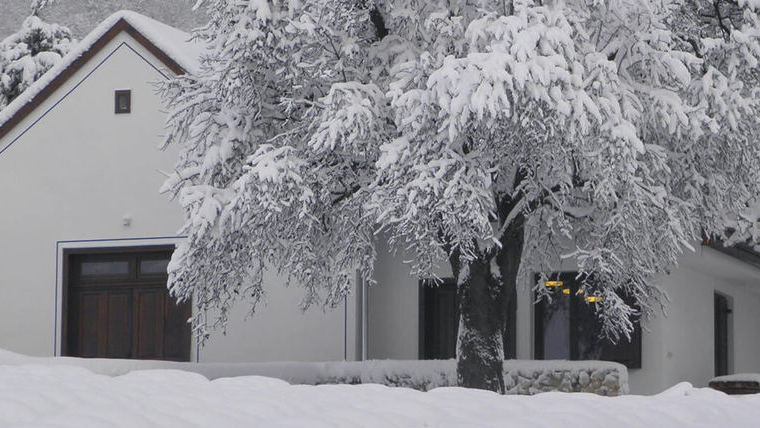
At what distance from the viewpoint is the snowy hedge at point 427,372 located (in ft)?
60.3

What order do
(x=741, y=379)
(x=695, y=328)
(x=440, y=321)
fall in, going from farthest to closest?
(x=695, y=328), (x=440, y=321), (x=741, y=379)

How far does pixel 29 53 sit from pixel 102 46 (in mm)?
14902

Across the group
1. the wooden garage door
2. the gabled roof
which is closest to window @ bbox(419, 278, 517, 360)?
the wooden garage door

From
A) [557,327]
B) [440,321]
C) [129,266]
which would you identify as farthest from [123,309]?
[557,327]

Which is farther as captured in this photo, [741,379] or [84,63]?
[84,63]

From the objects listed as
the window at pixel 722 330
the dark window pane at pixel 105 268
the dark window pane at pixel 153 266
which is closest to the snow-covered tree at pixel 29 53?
the dark window pane at pixel 105 268

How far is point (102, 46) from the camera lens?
22469 millimetres

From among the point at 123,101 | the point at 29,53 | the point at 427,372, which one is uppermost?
the point at 29,53

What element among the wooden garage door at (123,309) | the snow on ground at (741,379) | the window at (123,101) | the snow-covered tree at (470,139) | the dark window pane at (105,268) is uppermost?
the window at (123,101)

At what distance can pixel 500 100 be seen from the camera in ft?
43.6

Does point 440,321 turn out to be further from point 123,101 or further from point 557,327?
point 123,101

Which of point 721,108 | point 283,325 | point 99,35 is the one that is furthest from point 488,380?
point 99,35

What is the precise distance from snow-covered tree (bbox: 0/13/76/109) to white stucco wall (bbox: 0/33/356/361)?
42.8 ft

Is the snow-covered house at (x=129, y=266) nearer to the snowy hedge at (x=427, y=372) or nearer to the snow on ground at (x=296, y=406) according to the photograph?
the snowy hedge at (x=427, y=372)
